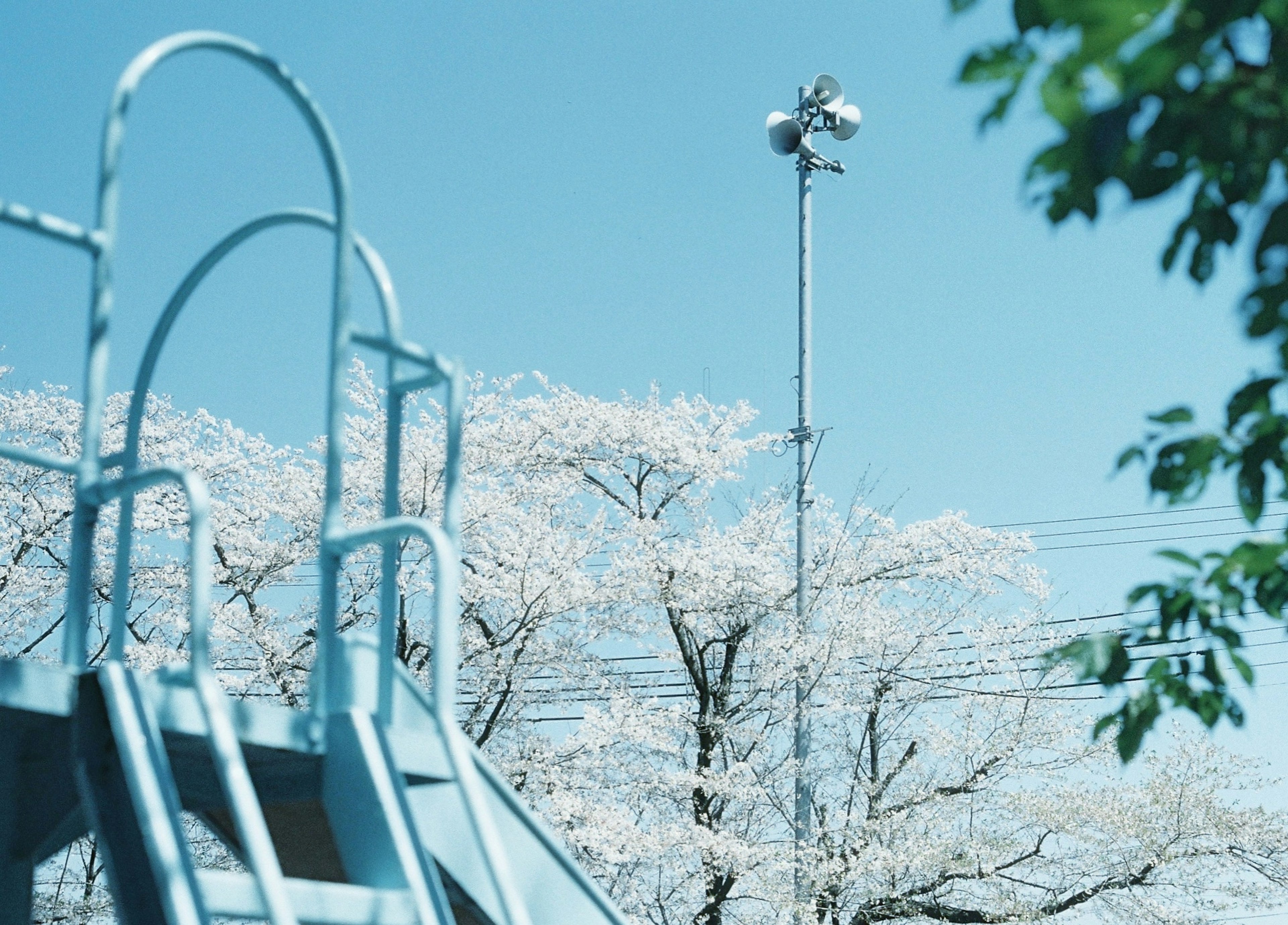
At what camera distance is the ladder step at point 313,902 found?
210cm

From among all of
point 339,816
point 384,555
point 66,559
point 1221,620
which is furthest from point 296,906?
point 66,559

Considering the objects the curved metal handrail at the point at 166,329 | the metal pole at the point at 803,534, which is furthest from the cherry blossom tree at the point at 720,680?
the curved metal handrail at the point at 166,329

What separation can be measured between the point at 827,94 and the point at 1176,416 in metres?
11.6

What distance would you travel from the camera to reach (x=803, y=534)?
1159 centimetres

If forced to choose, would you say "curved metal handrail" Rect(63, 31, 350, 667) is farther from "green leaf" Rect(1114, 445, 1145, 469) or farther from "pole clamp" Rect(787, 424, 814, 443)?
"pole clamp" Rect(787, 424, 814, 443)

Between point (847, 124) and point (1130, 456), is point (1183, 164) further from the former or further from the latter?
point (847, 124)

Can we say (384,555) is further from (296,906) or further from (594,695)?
(594,695)

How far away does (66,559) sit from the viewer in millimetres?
14359

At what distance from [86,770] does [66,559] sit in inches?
518

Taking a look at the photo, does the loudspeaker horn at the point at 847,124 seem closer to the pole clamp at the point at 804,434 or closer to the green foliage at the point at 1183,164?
the pole clamp at the point at 804,434

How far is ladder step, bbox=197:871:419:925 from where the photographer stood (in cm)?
210

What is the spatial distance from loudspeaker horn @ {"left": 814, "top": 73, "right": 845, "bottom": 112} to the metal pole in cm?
16

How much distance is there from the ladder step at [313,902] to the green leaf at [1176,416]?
160 centimetres

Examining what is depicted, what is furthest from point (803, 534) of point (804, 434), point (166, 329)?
point (166, 329)
